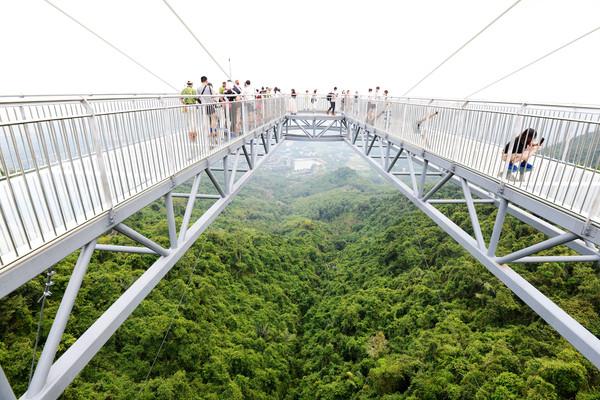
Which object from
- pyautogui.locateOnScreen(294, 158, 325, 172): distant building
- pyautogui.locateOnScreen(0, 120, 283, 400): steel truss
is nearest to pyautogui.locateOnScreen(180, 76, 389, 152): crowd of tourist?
pyautogui.locateOnScreen(0, 120, 283, 400): steel truss

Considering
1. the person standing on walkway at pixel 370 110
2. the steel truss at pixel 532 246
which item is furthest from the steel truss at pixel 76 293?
the person standing on walkway at pixel 370 110

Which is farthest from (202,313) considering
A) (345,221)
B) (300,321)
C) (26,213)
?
(345,221)

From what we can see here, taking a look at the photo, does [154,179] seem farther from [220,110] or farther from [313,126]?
[313,126]

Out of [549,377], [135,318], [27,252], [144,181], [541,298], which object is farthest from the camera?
[135,318]

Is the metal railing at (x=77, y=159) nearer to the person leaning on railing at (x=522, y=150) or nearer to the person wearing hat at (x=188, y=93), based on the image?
the person wearing hat at (x=188, y=93)

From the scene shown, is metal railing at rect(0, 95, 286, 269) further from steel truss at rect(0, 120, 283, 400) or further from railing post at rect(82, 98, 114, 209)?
steel truss at rect(0, 120, 283, 400)

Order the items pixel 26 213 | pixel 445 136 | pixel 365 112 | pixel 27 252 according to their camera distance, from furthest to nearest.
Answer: pixel 365 112, pixel 445 136, pixel 26 213, pixel 27 252

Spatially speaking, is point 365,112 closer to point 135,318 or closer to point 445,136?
point 445,136
